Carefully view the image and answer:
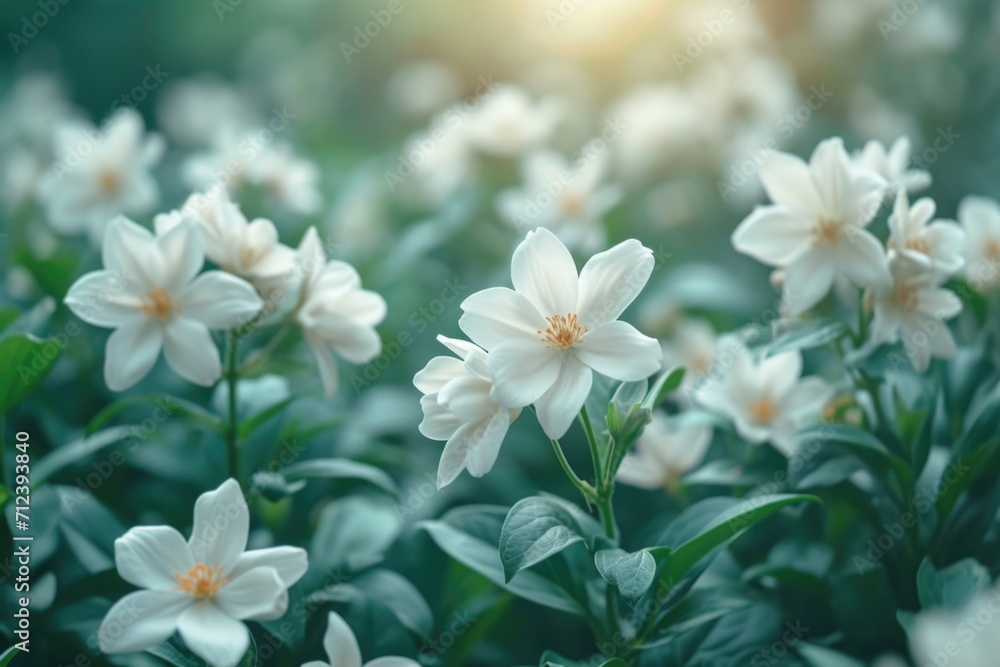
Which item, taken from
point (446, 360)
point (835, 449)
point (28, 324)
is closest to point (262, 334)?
point (28, 324)

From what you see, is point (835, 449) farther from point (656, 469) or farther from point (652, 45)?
point (652, 45)

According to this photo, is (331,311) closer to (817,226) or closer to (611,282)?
(611,282)

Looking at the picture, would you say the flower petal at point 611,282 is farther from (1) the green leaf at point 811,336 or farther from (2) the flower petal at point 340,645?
(2) the flower petal at point 340,645

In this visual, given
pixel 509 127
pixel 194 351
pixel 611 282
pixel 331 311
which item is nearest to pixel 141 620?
pixel 194 351

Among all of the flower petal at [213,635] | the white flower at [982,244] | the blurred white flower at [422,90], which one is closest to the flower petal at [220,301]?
the flower petal at [213,635]

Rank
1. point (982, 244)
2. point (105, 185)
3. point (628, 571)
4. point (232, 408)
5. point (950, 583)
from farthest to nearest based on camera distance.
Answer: point (105, 185) → point (982, 244) → point (232, 408) → point (950, 583) → point (628, 571)

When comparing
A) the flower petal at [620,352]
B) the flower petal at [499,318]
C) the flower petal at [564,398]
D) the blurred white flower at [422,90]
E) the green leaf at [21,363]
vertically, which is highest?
the blurred white flower at [422,90]
